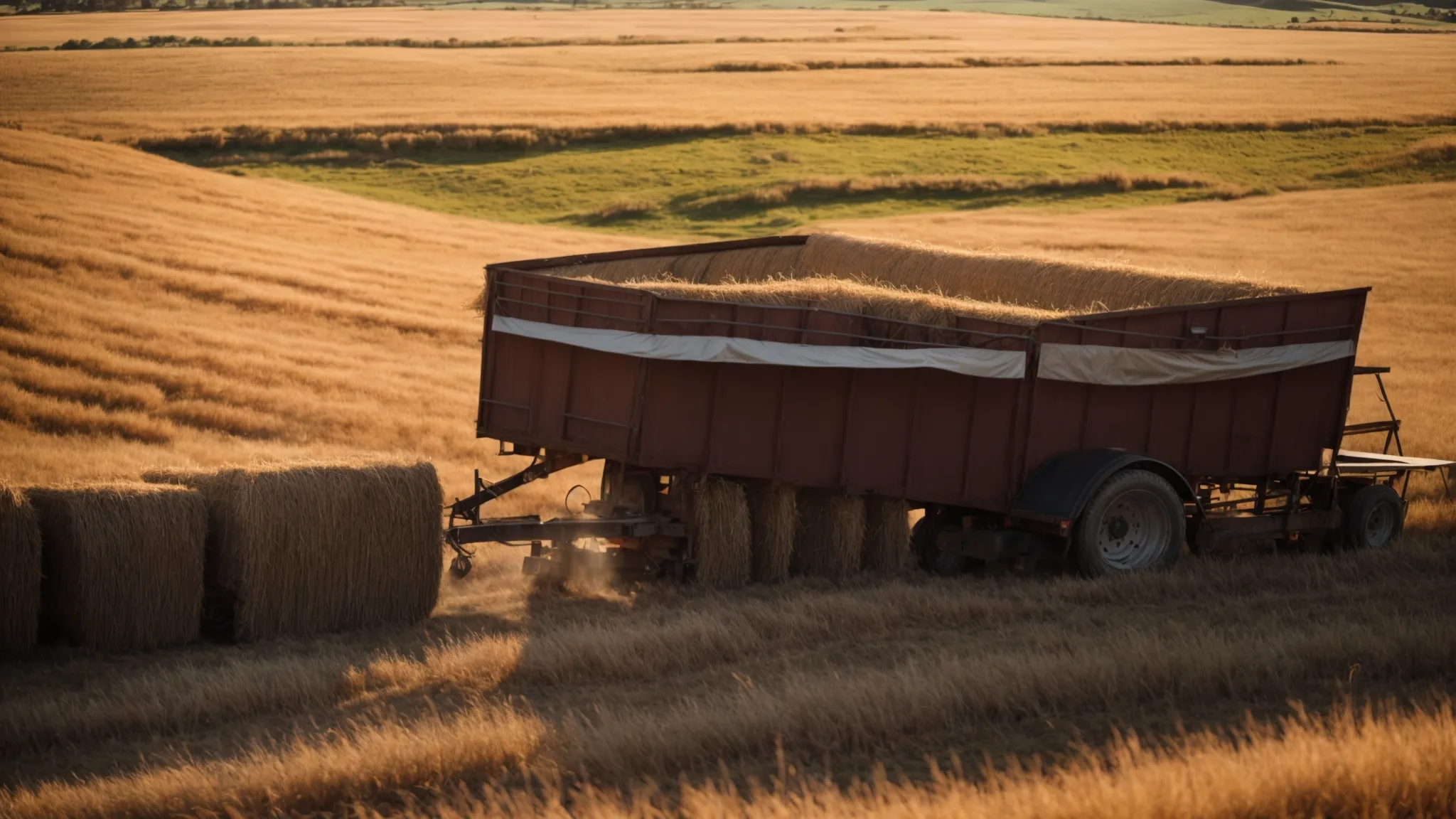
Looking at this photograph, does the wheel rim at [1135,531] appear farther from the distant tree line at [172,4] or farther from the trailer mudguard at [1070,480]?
the distant tree line at [172,4]

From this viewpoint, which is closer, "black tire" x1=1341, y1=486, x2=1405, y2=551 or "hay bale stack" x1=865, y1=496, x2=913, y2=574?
"hay bale stack" x1=865, y1=496, x2=913, y2=574

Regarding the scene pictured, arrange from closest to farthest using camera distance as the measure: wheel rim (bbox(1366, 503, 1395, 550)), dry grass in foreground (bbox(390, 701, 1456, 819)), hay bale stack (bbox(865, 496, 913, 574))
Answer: dry grass in foreground (bbox(390, 701, 1456, 819)) < hay bale stack (bbox(865, 496, 913, 574)) < wheel rim (bbox(1366, 503, 1395, 550))

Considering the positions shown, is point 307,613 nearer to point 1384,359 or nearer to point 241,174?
point 1384,359

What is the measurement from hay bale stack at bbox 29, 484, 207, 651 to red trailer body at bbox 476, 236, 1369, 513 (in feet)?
11.0

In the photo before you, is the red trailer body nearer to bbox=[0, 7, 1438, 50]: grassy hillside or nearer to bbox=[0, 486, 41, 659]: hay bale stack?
bbox=[0, 486, 41, 659]: hay bale stack

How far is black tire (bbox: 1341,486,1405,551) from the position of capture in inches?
564

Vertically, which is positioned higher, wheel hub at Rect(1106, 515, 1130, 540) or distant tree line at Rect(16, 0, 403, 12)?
distant tree line at Rect(16, 0, 403, 12)

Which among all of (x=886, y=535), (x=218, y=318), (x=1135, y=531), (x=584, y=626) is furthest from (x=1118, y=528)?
(x=218, y=318)

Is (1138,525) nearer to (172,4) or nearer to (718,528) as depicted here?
(718,528)

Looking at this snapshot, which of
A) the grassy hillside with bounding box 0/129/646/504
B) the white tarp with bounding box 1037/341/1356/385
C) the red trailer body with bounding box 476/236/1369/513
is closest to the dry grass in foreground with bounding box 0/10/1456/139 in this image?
the grassy hillside with bounding box 0/129/646/504

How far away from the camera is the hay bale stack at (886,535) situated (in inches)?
505

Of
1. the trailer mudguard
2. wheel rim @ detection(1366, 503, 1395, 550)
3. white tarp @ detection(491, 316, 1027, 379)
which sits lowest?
wheel rim @ detection(1366, 503, 1395, 550)

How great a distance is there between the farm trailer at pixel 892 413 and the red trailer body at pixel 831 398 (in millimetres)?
17

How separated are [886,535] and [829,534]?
52 centimetres
